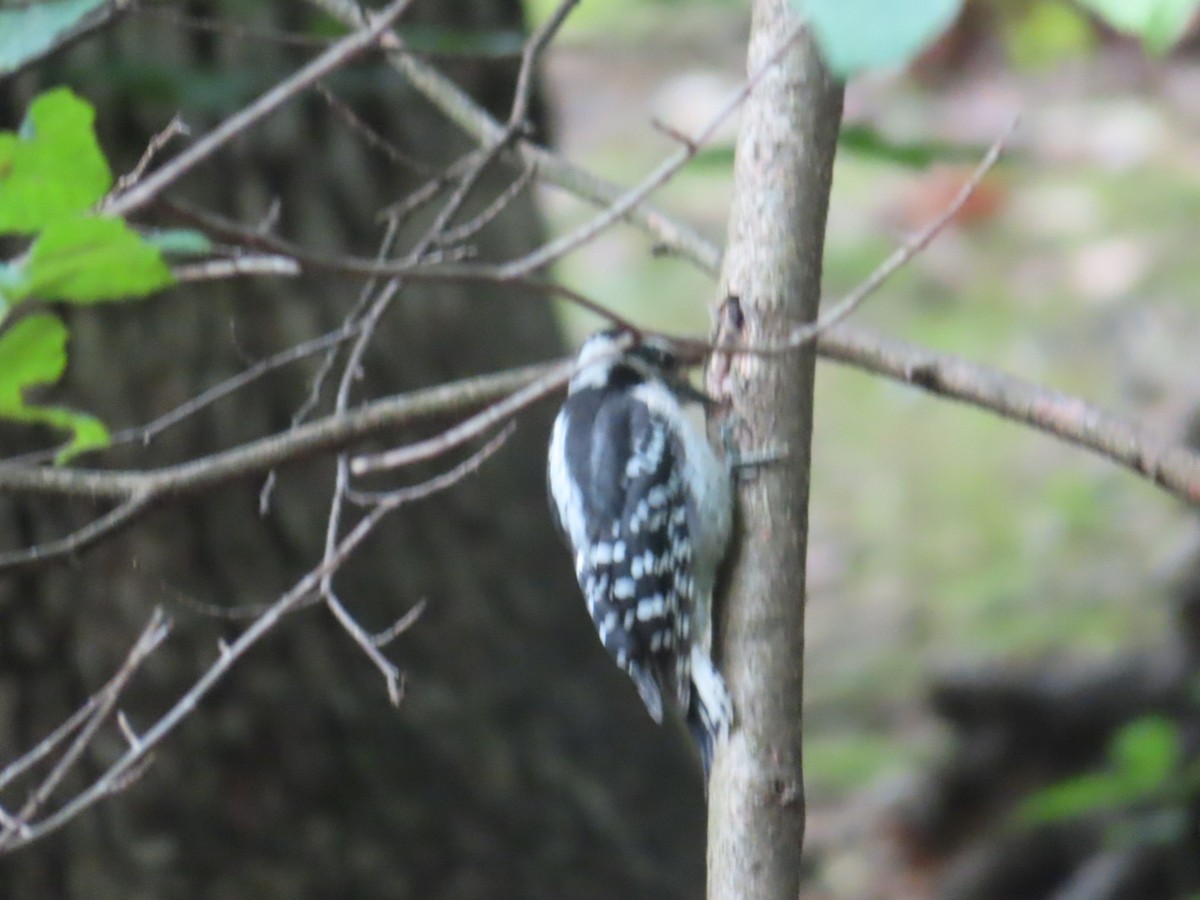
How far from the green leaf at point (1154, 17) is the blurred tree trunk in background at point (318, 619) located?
2094 millimetres

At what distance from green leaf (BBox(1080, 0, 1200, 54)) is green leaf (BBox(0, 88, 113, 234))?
2.36 feet

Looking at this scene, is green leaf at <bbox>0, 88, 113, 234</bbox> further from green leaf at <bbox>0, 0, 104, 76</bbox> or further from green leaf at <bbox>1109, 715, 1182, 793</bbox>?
green leaf at <bbox>1109, 715, 1182, 793</bbox>

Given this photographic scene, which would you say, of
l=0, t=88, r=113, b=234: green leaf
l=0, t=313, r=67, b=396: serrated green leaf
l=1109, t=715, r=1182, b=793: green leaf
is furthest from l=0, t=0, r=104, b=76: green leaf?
l=1109, t=715, r=1182, b=793: green leaf

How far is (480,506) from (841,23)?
3353mm

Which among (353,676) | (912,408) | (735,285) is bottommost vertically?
(735,285)

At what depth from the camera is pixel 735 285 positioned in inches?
75.8

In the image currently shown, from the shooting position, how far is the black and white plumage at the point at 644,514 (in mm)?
2195

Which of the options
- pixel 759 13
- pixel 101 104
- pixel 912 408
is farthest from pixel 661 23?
pixel 759 13

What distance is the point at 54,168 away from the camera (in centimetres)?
112

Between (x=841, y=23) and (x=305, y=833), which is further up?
(x=305, y=833)

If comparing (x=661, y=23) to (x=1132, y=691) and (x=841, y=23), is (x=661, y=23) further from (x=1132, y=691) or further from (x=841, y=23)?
(x=841, y=23)

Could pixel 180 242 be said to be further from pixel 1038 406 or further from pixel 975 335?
pixel 975 335

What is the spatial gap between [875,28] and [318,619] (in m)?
3.03

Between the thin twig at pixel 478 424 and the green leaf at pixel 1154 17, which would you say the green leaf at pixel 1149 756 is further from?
the green leaf at pixel 1154 17
